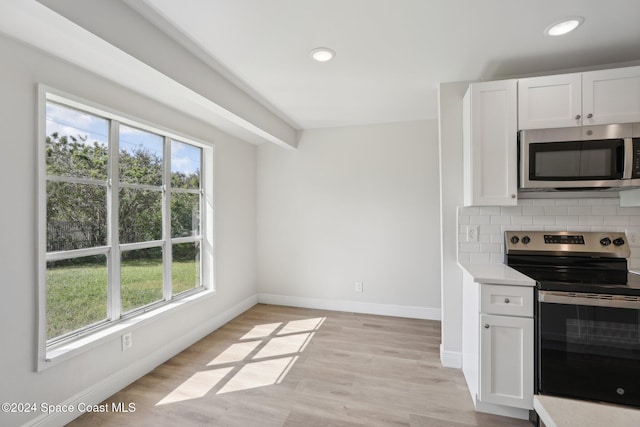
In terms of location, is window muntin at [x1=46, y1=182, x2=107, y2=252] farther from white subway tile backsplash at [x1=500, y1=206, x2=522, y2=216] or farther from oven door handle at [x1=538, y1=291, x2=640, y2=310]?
white subway tile backsplash at [x1=500, y1=206, x2=522, y2=216]

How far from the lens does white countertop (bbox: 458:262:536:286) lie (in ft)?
5.96

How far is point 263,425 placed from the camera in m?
1.86

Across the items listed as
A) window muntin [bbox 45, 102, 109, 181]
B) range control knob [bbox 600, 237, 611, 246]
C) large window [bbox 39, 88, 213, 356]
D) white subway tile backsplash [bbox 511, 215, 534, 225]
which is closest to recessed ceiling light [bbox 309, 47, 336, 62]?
large window [bbox 39, 88, 213, 356]

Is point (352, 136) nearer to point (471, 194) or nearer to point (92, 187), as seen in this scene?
point (471, 194)

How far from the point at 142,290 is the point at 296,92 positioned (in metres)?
2.31

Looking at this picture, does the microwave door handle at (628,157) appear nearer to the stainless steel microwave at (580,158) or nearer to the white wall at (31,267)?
the stainless steel microwave at (580,158)

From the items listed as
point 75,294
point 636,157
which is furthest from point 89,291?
point 636,157

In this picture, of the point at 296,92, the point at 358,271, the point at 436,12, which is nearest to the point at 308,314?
the point at 358,271

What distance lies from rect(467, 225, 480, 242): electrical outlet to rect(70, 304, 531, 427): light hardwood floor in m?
1.13

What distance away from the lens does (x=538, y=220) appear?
2.34 m

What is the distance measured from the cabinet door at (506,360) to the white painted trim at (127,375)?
8.39 feet

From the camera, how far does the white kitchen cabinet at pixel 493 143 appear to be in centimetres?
214

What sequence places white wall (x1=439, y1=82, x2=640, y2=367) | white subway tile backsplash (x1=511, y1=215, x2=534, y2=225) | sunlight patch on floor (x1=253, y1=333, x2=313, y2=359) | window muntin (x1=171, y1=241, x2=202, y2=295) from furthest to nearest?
window muntin (x1=171, y1=241, x2=202, y2=295) → sunlight patch on floor (x1=253, y1=333, x2=313, y2=359) → white subway tile backsplash (x1=511, y1=215, x2=534, y2=225) → white wall (x1=439, y1=82, x2=640, y2=367)

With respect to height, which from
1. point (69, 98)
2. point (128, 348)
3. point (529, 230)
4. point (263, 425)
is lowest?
point (263, 425)
